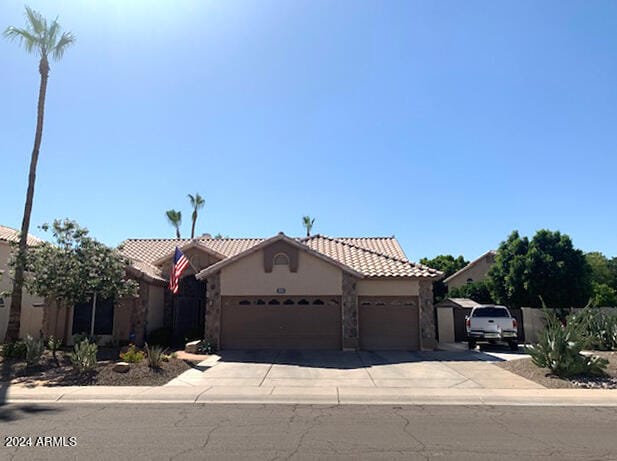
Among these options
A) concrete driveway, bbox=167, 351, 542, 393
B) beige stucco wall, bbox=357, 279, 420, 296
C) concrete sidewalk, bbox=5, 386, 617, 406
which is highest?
beige stucco wall, bbox=357, 279, 420, 296

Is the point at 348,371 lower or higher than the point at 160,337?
lower

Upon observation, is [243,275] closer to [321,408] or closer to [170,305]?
[170,305]

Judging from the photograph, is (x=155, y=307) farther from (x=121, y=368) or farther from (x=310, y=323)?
(x=121, y=368)

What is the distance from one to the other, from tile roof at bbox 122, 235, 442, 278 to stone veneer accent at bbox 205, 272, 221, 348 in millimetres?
1590

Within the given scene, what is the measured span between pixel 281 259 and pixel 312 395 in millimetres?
→ 9559

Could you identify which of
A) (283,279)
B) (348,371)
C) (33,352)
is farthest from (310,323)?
(33,352)

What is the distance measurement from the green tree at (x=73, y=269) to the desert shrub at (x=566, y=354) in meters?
13.6

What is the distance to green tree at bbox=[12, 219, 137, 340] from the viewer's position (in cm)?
1446

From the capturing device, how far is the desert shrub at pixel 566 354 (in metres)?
11.9

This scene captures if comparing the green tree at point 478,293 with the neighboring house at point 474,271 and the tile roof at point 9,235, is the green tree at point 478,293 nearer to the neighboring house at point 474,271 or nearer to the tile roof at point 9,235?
the neighboring house at point 474,271

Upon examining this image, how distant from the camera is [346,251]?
22406 millimetres

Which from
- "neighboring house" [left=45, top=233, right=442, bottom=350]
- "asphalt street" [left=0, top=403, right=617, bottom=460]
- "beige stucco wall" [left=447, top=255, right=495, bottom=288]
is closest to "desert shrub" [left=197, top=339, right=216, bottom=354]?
"neighboring house" [left=45, top=233, right=442, bottom=350]

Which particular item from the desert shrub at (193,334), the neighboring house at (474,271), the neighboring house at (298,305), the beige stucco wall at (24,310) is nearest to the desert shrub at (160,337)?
the neighboring house at (298,305)

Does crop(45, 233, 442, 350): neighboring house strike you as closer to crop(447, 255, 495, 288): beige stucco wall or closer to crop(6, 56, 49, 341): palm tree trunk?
crop(6, 56, 49, 341): palm tree trunk
